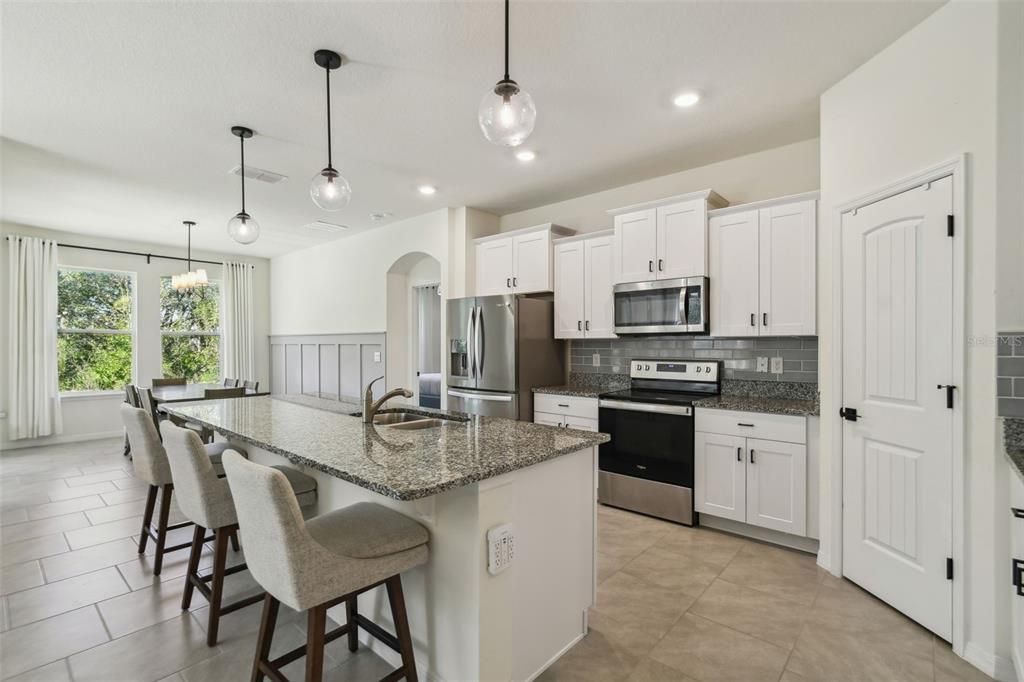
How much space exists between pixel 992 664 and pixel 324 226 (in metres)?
6.28

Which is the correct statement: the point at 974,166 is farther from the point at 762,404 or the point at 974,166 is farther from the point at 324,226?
the point at 324,226

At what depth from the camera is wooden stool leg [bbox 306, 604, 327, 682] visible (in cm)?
141

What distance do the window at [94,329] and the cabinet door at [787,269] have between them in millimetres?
7659

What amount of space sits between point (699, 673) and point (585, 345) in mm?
3019

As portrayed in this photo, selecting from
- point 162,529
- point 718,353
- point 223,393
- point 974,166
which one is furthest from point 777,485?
point 223,393

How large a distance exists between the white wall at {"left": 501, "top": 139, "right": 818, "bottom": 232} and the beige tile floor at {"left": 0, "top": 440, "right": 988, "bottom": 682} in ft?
8.22

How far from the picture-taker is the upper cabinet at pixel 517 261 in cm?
445

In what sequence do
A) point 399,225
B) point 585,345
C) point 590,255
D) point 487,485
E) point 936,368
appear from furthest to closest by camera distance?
point 399,225 < point 585,345 < point 590,255 < point 936,368 < point 487,485

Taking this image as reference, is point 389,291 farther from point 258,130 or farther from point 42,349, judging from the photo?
point 42,349

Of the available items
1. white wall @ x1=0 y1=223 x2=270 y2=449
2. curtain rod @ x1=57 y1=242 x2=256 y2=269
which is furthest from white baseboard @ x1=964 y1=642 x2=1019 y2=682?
curtain rod @ x1=57 y1=242 x2=256 y2=269

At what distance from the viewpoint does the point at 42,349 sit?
19.0 ft

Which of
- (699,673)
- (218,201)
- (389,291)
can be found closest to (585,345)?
(389,291)

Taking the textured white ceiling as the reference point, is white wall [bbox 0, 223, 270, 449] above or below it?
below

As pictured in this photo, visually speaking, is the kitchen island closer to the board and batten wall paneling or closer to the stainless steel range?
the stainless steel range
